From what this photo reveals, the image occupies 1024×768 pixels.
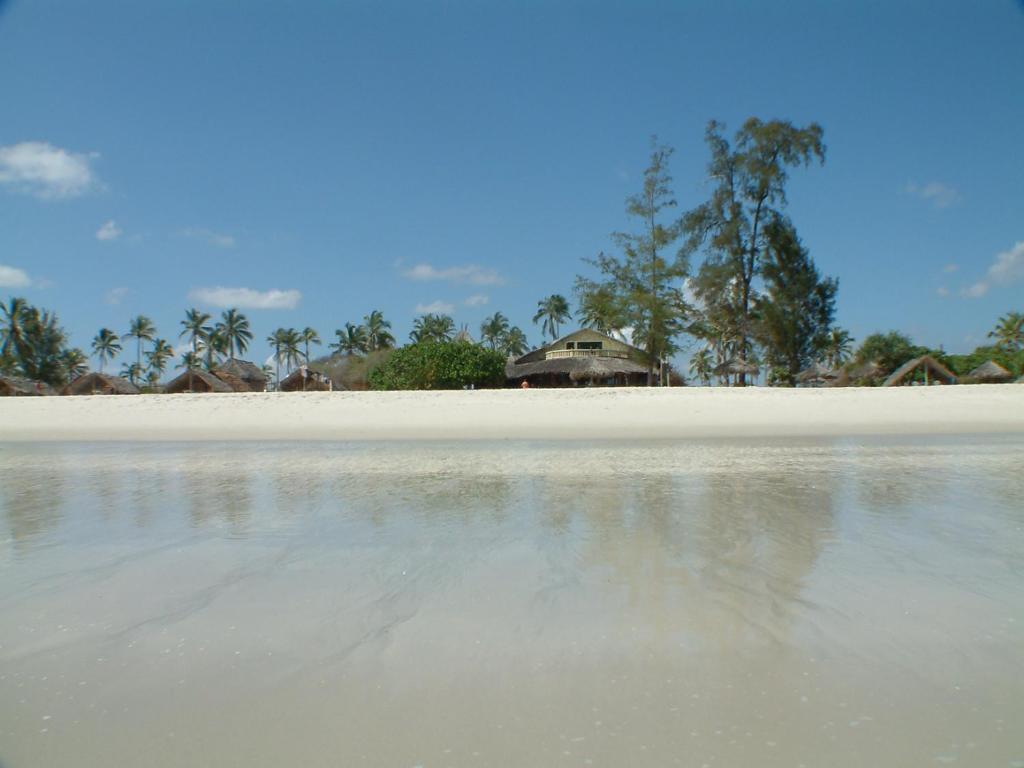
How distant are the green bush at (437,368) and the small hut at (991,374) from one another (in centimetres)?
2727

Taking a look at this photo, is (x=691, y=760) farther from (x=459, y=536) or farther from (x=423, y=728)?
(x=459, y=536)

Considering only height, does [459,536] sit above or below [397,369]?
below

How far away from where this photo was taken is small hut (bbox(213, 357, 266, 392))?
5006 cm

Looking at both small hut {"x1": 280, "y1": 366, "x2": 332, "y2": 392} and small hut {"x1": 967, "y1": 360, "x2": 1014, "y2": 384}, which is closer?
small hut {"x1": 967, "y1": 360, "x2": 1014, "y2": 384}

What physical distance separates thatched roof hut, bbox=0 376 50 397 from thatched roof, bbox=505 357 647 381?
31.8m

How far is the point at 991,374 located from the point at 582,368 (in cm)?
2300

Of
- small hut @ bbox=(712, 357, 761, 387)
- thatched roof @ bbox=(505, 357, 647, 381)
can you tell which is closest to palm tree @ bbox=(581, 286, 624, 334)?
small hut @ bbox=(712, 357, 761, 387)

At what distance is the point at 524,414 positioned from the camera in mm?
18672

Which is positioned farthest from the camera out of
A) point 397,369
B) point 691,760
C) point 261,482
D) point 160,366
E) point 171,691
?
point 160,366

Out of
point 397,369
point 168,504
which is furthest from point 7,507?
point 397,369

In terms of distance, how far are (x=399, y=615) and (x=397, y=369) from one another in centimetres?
3139

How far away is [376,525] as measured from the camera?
571 cm

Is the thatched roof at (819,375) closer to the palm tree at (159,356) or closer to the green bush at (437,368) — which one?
the green bush at (437,368)

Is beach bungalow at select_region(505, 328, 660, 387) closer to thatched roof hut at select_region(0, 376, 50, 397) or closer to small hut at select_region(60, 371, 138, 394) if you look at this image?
small hut at select_region(60, 371, 138, 394)
